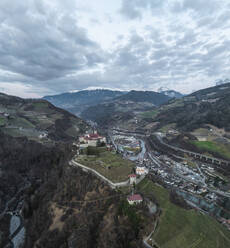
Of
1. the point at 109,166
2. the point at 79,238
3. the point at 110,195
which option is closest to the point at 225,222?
the point at 110,195

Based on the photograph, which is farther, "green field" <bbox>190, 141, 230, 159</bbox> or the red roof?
"green field" <bbox>190, 141, 230, 159</bbox>

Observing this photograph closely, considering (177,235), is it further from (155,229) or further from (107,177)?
(107,177)

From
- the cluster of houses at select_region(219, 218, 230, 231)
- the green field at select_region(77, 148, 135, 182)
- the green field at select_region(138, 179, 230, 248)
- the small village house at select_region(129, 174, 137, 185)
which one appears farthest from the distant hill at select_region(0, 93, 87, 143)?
the cluster of houses at select_region(219, 218, 230, 231)

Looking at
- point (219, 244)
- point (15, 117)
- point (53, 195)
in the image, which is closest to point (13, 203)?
point (53, 195)

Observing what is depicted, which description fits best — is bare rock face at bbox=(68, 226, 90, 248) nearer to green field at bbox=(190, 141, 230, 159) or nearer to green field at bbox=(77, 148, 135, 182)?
green field at bbox=(77, 148, 135, 182)

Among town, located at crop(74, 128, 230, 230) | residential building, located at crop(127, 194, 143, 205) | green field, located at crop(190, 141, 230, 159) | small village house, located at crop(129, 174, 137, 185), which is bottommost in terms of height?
town, located at crop(74, 128, 230, 230)

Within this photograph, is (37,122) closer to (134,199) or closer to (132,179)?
(132,179)
